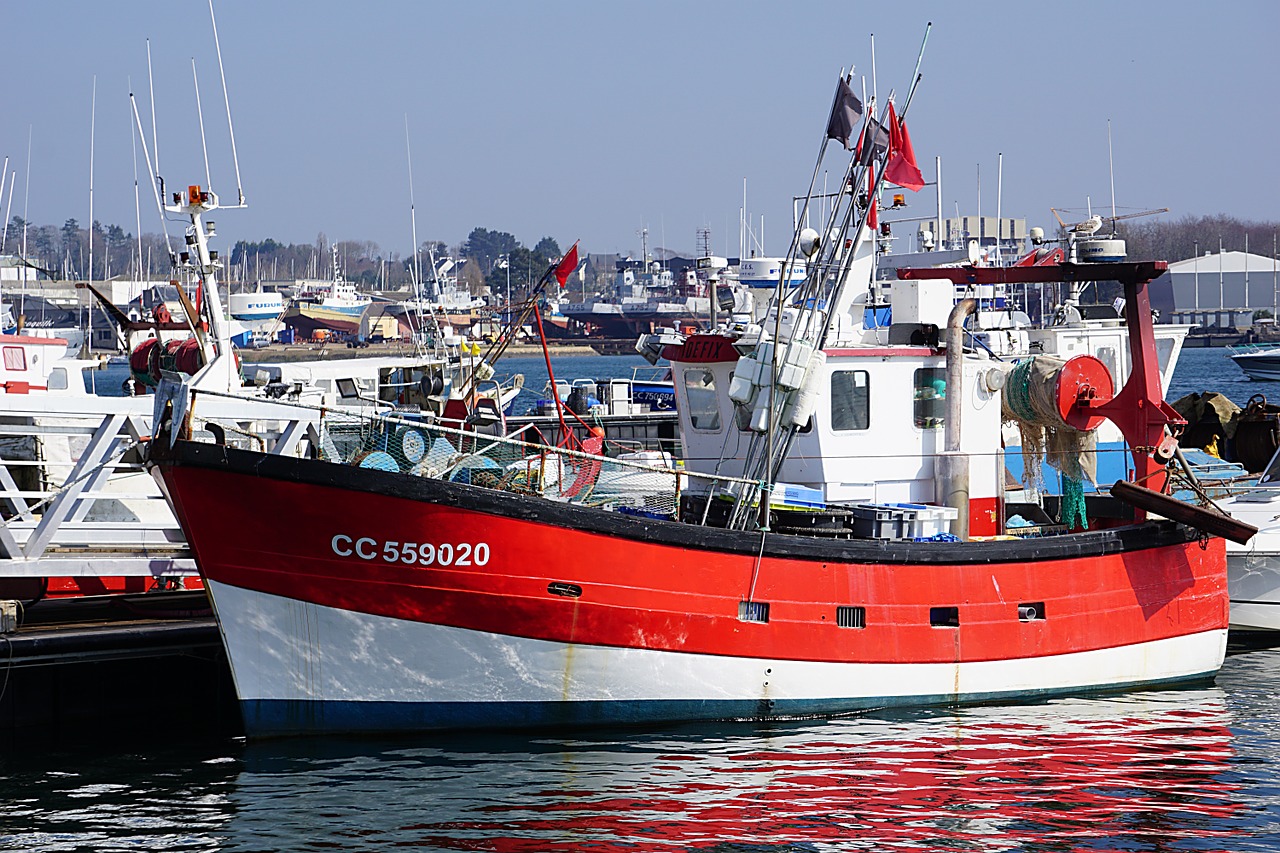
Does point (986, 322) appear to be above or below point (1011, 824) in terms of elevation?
above

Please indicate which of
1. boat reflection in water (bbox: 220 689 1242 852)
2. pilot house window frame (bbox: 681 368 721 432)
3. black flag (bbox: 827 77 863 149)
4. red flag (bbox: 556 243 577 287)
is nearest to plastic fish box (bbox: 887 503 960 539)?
boat reflection in water (bbox: 220 689 1242 852)

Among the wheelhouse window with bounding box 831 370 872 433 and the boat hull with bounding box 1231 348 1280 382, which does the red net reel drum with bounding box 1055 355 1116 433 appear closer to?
the wheelhouse window with bounding box 831 370 872 433

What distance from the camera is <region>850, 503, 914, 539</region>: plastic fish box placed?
13477 mm

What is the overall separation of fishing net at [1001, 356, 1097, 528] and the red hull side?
153cm

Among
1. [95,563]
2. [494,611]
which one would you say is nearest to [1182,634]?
[494,611]

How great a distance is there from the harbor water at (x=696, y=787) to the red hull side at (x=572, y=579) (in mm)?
824

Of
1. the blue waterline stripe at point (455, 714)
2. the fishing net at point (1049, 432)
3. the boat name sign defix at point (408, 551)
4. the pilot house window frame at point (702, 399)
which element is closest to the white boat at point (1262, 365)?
the fishing net at point (1049, 432)

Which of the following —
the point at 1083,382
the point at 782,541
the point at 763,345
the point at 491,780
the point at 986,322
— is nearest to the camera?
the point at 491,780

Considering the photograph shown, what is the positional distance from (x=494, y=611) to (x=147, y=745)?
3660mm

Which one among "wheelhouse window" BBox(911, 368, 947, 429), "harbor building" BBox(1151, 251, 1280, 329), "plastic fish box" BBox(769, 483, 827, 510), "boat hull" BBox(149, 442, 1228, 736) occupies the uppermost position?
"harbor building" BBox(1151, 251, 1280, 329)

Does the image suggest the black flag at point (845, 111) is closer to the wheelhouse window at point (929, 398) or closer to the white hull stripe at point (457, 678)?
the wheelhouse window at point (929, 398)

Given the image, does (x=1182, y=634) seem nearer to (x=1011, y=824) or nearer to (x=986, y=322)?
(x=1011, y=824)

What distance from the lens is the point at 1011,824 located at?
10750mm

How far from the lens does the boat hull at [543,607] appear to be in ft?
39.0
